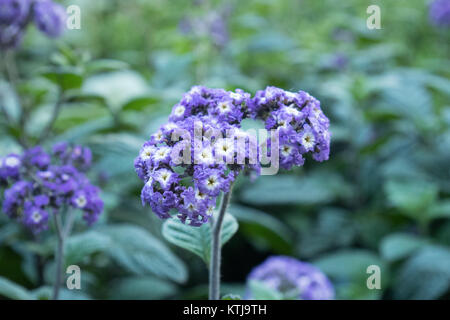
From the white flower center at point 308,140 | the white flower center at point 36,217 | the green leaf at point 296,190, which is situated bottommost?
the white flower center at point 36,217

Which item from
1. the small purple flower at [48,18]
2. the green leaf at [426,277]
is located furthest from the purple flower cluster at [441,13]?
the small purple flower at [48,18]

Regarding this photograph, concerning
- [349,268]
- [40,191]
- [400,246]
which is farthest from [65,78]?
[400,246]

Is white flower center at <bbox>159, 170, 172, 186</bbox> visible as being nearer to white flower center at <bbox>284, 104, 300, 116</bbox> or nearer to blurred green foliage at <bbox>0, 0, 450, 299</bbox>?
white flower center at <bbox>284, 104, 300, 116</bbox>

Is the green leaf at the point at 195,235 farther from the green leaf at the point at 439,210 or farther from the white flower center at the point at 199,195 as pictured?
the green leaf at the point at 439,210

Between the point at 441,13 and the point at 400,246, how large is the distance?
114 inches

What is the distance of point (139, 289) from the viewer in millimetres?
2748

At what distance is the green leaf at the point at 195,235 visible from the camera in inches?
68.5

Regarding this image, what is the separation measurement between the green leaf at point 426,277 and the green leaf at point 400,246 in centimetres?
7

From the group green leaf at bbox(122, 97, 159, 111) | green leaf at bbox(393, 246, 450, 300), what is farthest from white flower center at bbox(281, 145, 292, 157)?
green leaf at bbox(122, 97, 159, 111)

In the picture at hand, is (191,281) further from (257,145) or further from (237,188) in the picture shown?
(257,145)

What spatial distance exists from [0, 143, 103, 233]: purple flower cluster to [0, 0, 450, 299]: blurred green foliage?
0.99 feet

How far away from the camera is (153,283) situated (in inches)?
111

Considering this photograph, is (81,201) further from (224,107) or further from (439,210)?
(439,210)

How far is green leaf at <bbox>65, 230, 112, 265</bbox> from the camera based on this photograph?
7.11ft
